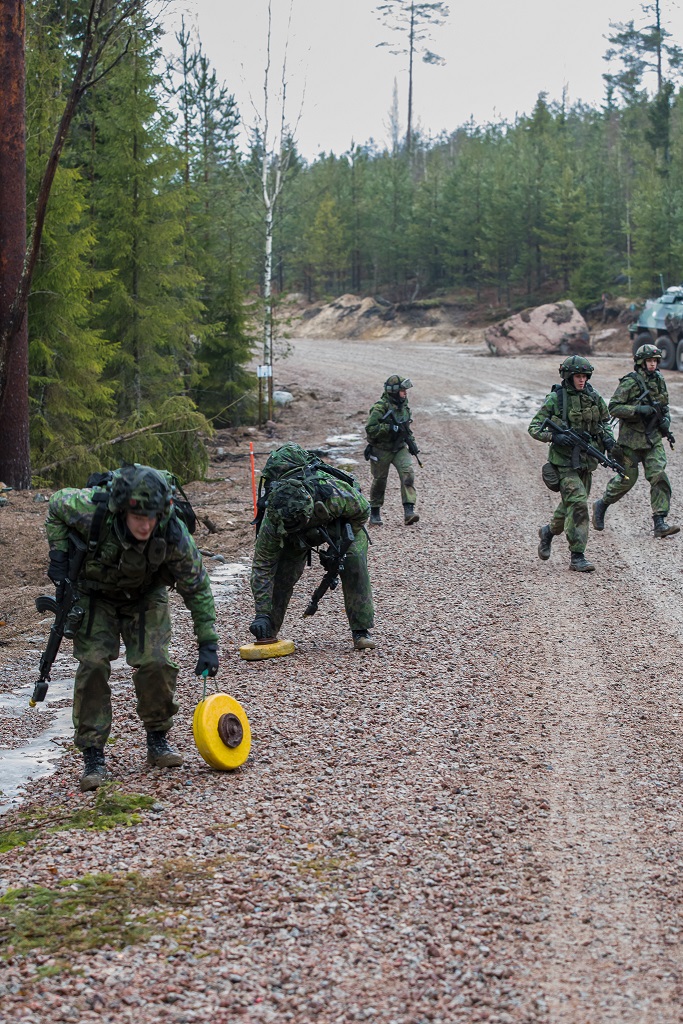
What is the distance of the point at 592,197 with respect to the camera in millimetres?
48500

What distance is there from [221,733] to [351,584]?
8.68 feet

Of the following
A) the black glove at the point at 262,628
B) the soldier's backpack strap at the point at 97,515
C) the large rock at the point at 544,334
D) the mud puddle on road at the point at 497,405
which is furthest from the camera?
the large rock at the point at 544,334

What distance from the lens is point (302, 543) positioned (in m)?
8.40

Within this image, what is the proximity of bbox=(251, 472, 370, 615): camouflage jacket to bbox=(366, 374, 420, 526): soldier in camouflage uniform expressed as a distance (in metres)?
5.34

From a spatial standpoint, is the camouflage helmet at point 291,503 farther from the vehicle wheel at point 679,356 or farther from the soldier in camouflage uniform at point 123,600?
the vehicle wheel at point 679,356

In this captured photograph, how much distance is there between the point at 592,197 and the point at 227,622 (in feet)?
142

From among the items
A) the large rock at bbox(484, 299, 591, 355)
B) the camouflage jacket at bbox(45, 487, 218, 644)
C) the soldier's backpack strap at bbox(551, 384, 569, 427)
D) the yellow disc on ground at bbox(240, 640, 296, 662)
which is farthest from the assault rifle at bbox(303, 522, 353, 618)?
the large rock at bbox(484, 299, 591, 355)

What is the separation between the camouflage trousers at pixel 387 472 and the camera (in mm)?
13789

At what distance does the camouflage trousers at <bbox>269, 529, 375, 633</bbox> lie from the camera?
840cm

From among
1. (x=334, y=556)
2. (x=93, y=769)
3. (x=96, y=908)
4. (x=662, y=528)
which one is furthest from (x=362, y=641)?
(x=662, y=528)

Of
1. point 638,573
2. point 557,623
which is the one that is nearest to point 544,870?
point 557,623

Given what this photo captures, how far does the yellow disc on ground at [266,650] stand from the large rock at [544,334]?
2963 cm

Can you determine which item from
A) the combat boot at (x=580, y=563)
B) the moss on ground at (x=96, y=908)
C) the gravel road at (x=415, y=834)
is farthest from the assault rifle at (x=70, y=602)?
the combat boot at (x=580, y=563)

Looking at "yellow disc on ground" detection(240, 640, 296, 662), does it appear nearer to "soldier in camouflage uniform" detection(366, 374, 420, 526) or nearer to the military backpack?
the military backpack
